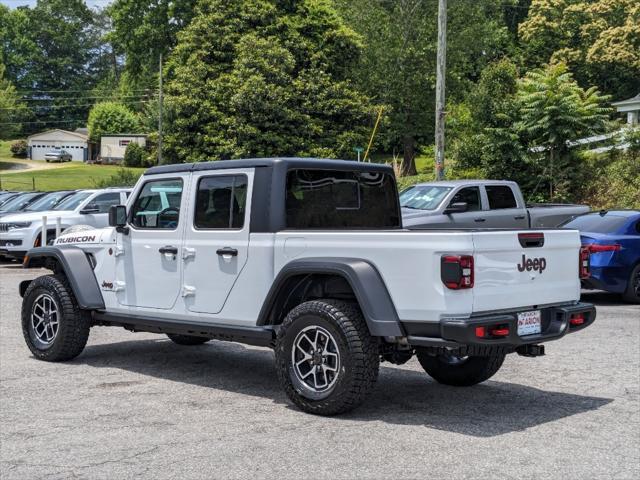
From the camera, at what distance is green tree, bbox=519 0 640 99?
52531 mm

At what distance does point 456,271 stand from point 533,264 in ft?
3.10

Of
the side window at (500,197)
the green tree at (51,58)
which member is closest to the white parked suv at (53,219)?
the side window at (500,197)

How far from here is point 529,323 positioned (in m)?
6.66

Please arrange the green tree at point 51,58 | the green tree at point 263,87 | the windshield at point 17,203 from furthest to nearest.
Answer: the green tree at point 51,58 < the green tree at point 263,87 < the windshield at point 17,203

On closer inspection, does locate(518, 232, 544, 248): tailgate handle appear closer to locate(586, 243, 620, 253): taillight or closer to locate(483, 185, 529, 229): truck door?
locate(586, 243, 620, 253): taillight

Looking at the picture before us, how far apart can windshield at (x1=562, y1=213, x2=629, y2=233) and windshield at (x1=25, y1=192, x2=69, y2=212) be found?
44.8 ft

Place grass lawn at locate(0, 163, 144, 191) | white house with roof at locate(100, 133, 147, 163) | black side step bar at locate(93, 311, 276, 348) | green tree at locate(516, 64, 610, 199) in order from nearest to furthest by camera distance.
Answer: black side step bar at locate(93, 311, 276, 348), green tree at locate(516, 64, 610, 199), grass lawn at locate(0, 163, 144, 191), white house with roof at locate(100, 133, 147, 163)

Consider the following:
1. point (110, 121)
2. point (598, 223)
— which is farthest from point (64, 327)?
point (110, 121)

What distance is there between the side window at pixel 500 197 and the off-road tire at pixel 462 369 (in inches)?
401

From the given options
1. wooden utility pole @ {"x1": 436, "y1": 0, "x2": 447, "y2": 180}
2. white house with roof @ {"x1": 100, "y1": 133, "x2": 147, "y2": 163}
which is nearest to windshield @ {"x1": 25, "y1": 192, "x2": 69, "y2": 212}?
wooden utility pole @ {"x1": 436, "y1": 0, "x2": 447, "y2": 180}

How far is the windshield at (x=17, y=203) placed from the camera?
24.7m

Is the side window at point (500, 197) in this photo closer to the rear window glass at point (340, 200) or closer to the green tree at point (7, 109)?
the rear window glass at point (340, 200)

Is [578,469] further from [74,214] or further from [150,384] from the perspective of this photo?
[74,214]

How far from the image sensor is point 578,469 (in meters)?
5.53
